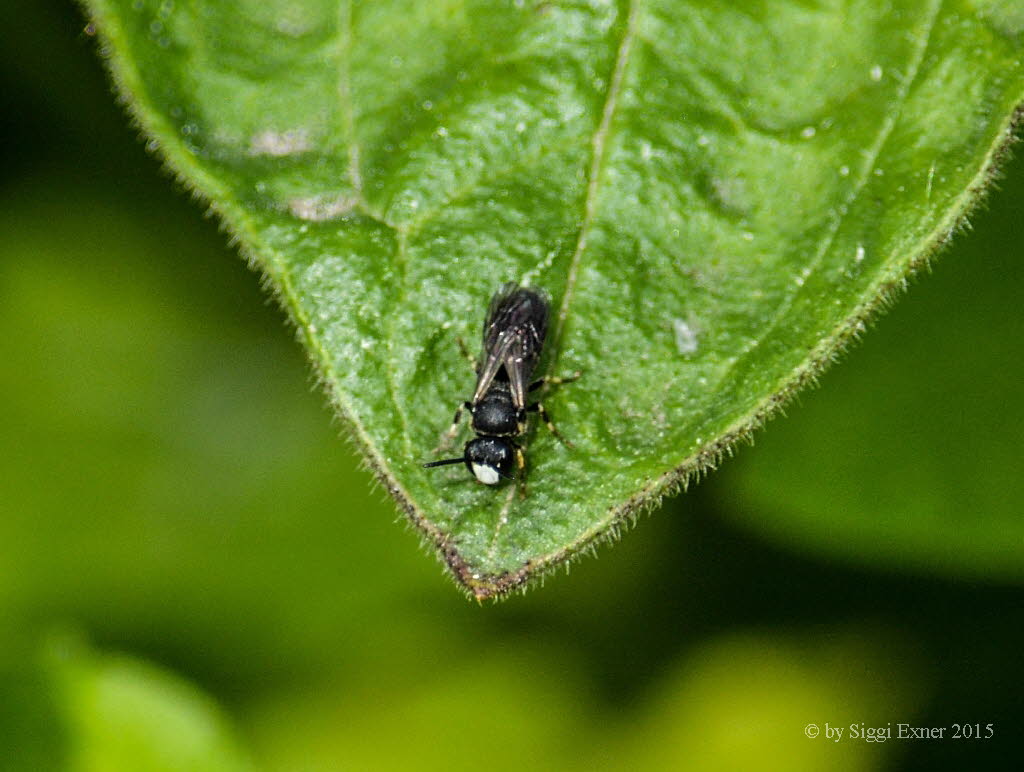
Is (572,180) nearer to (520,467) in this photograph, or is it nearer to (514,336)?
(514,336)

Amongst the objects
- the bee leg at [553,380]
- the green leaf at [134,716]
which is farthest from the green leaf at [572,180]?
the green leaf at [134,716]

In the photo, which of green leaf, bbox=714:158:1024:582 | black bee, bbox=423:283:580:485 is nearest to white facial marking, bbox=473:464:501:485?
black bee, bbox=423:283:580:485

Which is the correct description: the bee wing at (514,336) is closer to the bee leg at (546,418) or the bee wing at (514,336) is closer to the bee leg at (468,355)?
the bee leg at (468,355)

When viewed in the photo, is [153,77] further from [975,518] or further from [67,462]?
[975,518]

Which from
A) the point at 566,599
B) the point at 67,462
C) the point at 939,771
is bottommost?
the point at 939,771

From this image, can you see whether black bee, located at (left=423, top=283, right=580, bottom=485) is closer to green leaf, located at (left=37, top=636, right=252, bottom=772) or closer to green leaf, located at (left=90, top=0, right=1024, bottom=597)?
green leaf, located at (left=90, top=0, right=1024, bottom=597)

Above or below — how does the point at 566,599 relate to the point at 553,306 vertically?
below

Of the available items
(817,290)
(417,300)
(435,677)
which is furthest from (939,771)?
(417,300)
